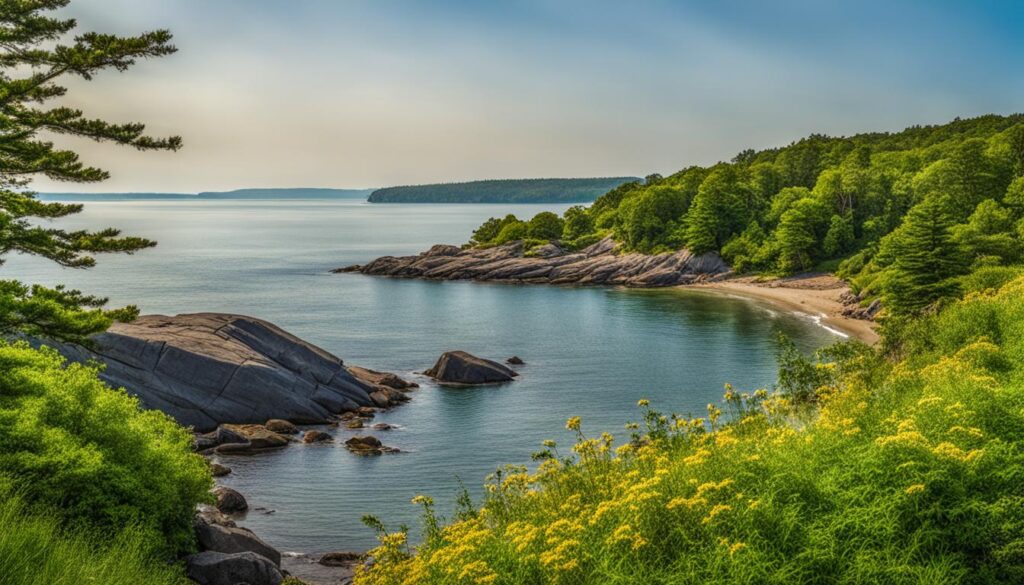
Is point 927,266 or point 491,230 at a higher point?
point 491,230

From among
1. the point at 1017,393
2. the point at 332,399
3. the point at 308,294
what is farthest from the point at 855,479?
the point at 308,294

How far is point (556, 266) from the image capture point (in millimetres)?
116938

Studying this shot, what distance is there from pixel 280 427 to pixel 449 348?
2560 centimetres

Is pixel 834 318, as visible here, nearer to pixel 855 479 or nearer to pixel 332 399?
pixel 332 399

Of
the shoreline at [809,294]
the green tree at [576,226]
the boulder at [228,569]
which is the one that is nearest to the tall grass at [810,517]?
the boulder at [228,569]

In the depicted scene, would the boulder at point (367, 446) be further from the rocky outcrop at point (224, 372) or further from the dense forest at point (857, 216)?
the dense forest at point (857, 216)

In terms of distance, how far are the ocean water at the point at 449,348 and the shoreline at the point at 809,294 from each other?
2602 mm

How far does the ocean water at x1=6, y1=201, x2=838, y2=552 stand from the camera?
33.5 metres

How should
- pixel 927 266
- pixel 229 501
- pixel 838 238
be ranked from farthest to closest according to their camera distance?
pixel 838 238, pixel 927 266, pixel 229 501

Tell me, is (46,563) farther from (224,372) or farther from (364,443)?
(224,372)

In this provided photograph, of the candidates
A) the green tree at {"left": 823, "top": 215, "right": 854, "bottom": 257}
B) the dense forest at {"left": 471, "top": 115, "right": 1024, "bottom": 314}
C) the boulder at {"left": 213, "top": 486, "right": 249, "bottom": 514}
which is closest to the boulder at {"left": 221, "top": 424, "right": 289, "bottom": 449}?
the boulder at {"left": 213, "top": 486, "right": 249, "bottom": 514}

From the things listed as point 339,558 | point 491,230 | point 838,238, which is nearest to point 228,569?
point 339,558

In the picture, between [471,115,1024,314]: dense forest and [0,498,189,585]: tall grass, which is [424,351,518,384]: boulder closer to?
[471,115,1024,314]: dense forest

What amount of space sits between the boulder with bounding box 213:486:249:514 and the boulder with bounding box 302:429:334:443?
8443 mm
